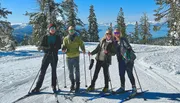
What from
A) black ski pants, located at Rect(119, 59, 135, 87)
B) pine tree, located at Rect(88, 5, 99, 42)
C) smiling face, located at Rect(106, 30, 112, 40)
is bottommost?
black ski pants, located at Rect(119, 59, 135, 87)

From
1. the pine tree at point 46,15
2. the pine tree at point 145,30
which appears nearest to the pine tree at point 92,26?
Answer: the pine tree at point 145,30

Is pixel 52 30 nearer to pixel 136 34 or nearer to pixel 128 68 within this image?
pixel 128 68

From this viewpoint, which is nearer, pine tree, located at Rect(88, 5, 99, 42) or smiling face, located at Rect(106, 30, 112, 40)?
smiling face, located at Rect(106, 30, 112, 40)

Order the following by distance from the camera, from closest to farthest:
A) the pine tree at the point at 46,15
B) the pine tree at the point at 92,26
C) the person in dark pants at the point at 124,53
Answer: the person in dark pants at the point at 124,53
the pine tree at the point at 46,15
the pine tree at the point at 92,26

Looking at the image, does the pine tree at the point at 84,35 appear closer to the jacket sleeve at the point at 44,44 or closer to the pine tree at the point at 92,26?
the pine tree at the point at 92,26

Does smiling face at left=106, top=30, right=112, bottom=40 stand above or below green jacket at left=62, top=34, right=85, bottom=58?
above

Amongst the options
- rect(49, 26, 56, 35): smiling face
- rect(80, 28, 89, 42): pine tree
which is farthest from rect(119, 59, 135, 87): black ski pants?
rect(80, 28, 89, 42): pine tree

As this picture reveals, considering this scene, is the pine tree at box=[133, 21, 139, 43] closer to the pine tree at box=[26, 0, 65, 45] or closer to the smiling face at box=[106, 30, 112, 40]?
the pine tree at box=[26, 0, 65, 45]

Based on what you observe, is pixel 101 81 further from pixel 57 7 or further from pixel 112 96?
pixel 57 7

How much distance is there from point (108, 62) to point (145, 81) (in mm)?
2942

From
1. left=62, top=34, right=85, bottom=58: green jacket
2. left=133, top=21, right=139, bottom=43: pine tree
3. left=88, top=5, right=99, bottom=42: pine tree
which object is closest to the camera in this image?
left=62, top=34, right=85, bottom=58: green jacket

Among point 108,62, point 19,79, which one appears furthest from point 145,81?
point 19,79

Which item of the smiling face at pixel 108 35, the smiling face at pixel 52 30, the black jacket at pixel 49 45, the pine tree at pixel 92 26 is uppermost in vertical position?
the pine tree at pixel 92 26

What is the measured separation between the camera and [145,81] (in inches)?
420
